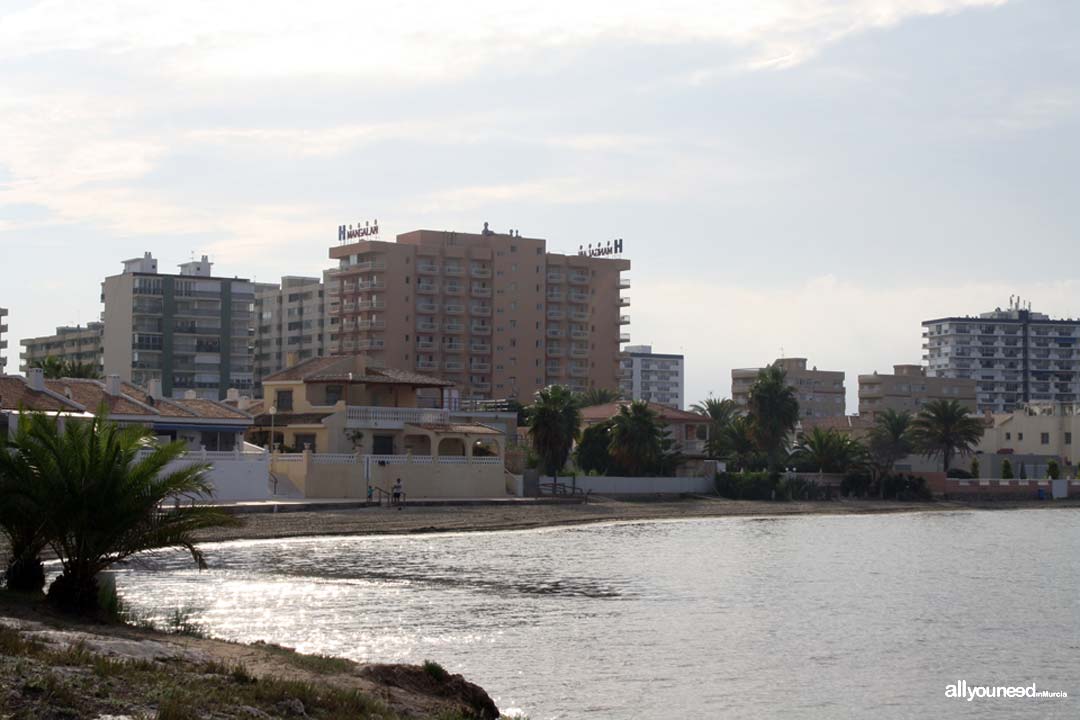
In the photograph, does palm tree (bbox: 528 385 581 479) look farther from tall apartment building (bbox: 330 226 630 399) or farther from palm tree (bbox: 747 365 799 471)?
tall apartment building (bbox: 330 226 630 399)

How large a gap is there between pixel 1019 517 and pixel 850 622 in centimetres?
6264

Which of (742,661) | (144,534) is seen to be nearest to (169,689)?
(144,534)

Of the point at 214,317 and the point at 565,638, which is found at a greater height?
the point at 214,317

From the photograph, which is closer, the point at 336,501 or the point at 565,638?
the point at 565,638

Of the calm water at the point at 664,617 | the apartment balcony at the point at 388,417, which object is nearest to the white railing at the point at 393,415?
the apartment balcony at the point at 388,417

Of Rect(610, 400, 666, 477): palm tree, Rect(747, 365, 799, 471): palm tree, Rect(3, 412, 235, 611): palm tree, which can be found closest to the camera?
Rect(3, 412, 235, 611): palm tree

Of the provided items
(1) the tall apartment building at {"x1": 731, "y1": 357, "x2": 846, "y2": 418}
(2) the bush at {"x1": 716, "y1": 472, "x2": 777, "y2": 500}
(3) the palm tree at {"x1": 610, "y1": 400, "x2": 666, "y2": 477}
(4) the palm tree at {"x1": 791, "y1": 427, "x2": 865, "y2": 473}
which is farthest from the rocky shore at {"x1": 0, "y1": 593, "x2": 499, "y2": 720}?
(1) the tall apartment building at {"x1": 731, "y1": 357, "x2": 846, "y2": 418}

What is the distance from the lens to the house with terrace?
69.1 metres

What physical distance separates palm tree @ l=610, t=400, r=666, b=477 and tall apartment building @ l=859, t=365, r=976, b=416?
11033 centimetres

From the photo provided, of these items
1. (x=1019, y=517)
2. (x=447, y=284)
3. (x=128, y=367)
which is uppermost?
(x=447, y=284)

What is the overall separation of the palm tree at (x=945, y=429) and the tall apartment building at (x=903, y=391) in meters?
75.7

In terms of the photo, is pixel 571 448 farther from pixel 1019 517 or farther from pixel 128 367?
pixel 128 367

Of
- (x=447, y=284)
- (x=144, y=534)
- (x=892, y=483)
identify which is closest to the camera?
(x=144, y=534)

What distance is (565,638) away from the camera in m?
29.7
